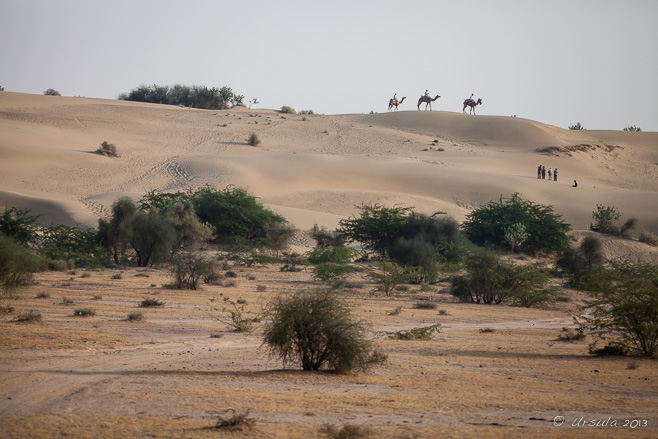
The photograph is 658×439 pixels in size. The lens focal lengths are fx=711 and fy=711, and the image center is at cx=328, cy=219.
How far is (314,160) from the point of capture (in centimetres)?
6900

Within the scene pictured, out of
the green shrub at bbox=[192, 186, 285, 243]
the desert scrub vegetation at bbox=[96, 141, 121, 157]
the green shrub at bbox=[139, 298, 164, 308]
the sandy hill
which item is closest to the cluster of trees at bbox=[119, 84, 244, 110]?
the sandy hill

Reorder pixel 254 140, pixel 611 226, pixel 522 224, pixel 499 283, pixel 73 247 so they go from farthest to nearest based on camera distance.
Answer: pixel 254 140, pixel 611 226, pixel 522 224, pixel 73 247, pixel 499 283

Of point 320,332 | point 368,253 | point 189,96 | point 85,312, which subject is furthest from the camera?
point 189,96

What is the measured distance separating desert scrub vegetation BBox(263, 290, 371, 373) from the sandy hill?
34.2 m

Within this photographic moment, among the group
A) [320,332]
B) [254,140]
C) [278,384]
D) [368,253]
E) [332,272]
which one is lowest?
[368,253]

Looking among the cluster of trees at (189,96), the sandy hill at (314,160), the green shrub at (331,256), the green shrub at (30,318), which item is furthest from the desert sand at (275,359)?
the cluster of trees at (189,96)

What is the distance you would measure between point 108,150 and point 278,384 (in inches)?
2386

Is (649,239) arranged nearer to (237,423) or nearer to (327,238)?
(327,238)

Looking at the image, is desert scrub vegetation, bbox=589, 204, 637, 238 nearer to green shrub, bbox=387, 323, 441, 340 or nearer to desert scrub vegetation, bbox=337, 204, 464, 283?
desert scrub vegetation, bbox=337, 204, 464, 283

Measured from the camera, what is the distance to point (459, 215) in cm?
5522

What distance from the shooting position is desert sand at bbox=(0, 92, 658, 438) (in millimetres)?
8773

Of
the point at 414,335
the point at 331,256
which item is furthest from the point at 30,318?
the point at 331,256

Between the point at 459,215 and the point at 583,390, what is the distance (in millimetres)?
44725

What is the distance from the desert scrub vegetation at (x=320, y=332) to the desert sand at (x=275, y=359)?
43cm
